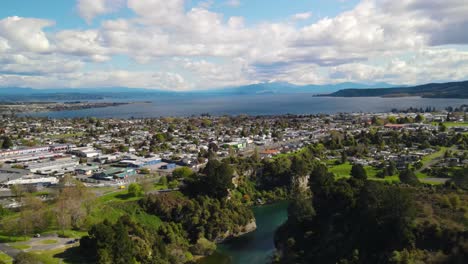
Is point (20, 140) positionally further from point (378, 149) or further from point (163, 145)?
point (378, 149)

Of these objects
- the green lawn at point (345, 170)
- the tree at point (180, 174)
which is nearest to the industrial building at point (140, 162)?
the tree at point (180, 174)

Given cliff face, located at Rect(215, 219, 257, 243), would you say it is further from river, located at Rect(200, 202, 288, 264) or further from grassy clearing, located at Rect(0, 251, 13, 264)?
grassy clearing, located at Rect(0, 251, 13, 264)

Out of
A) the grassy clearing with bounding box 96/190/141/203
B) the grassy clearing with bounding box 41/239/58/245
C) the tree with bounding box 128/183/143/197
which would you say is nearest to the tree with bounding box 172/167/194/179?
the tree with bounding box 128/183/143/197

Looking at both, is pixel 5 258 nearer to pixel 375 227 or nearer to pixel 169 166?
pixel 375 227

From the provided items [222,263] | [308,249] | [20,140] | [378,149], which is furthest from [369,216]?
[20,140]

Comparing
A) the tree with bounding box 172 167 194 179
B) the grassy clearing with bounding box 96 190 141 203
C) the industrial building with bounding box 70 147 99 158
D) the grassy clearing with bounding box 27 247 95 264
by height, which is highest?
the industrial building with bounding box 70 147 99 158

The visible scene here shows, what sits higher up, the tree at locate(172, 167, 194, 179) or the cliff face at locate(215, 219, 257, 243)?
the tree at locate(172, 167, 194, 179)

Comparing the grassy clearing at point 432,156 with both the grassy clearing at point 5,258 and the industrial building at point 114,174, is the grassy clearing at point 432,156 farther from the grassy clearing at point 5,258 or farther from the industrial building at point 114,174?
the grassy clearing at point 5,258

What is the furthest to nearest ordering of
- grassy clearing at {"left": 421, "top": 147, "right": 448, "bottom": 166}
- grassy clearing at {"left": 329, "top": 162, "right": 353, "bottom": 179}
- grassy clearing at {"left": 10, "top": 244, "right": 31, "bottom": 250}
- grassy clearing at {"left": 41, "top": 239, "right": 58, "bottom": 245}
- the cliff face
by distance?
grassy clearing at {"left": 421, "top": 147, "right": 448, "bottom": 166} < grassy clearing at {"left": 329, "top": 162, "right": 353, "bottom": 179} < the cliff face < grassy clearing at {"left": 41, "top": 239, "right": 58, "bottom": 245} < grassy clearing at {"left": 10, "top": 244, "right": 31, "bottom": 250}
